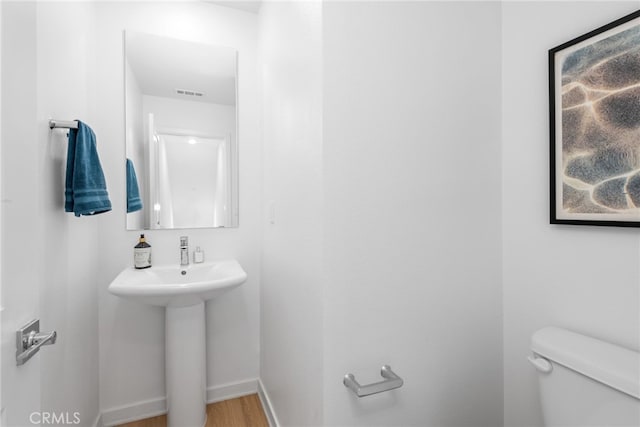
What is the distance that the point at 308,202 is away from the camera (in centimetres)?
112

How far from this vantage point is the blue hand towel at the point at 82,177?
1.20m

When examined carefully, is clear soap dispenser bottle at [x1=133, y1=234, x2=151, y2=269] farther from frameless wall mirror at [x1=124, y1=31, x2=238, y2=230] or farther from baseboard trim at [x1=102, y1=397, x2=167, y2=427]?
baseboard trim at [x1=102, y1=397, x2=167, y2=427]

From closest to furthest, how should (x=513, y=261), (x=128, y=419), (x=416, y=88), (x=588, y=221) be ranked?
(x=588, y=221) → (x=416, y=88) → (x=513, y=261) → (x=128, y=419)

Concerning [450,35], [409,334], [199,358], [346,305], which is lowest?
[199,358]

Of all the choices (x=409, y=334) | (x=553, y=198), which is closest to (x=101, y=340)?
(x=409, y=334)

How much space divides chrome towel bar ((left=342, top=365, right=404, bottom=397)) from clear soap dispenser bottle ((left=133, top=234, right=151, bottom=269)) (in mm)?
1237

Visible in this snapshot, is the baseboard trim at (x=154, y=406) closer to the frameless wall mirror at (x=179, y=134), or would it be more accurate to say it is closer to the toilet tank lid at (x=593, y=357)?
the frameless wall mirror at (x=179, y=134)

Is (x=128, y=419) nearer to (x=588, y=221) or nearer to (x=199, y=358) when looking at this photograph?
(x=199, y=358)

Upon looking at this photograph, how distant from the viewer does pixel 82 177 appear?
1222mm

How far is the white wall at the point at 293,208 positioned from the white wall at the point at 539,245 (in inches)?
32.0

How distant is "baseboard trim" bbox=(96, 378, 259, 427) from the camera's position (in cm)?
168

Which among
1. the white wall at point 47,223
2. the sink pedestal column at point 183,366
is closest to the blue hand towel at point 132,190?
the white wall at point 47,223

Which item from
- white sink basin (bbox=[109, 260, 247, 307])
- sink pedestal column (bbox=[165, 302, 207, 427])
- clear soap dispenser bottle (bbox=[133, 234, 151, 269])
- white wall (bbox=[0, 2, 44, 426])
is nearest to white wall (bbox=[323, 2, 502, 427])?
white sink basin (bbox=[109, 260, 247, 307])

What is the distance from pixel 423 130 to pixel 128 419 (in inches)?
84.0
